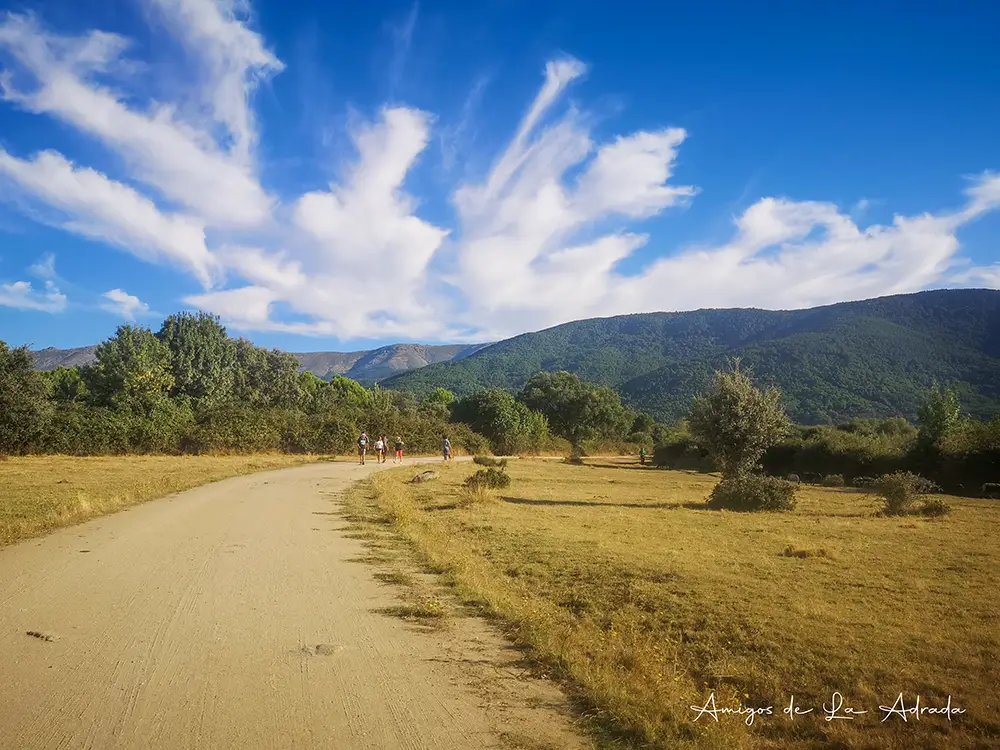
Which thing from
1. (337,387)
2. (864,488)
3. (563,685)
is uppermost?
(337,387)

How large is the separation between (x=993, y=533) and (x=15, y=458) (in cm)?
4611

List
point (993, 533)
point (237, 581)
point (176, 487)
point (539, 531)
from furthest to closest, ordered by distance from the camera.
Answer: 1. point (176, 487)
2. point (993, 533)
3. point (539, 531)
4. point (237, 581)

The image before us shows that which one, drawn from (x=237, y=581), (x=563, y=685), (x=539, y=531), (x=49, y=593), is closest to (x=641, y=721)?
(x=563, y=685)

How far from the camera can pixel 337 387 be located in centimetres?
10075

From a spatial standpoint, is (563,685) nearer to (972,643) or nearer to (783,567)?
(972,643)

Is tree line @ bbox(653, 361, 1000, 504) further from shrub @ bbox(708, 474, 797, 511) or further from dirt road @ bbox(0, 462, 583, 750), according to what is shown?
dirt road @ bbox(0, 462, 583, 750)

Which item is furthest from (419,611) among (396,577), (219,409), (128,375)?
A: (128,375)

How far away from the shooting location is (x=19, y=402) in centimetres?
3497

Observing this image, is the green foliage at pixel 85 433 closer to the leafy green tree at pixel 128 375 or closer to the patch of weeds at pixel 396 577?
the leafy green tree at pixel 128 375

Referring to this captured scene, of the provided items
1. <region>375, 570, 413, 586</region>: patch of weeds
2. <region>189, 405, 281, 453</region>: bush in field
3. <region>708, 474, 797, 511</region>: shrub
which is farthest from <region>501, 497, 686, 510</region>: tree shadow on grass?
<region>189, 405, 281, 453</region>: bush in field

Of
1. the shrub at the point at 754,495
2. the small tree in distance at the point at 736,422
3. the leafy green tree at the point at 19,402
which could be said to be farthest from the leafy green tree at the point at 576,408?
the shrub at the point at 754,495

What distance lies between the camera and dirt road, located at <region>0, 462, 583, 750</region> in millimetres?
3969

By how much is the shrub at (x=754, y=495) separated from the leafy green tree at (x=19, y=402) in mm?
39376

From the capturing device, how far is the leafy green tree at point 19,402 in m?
34.7
